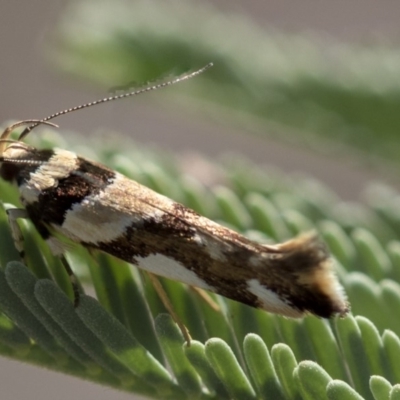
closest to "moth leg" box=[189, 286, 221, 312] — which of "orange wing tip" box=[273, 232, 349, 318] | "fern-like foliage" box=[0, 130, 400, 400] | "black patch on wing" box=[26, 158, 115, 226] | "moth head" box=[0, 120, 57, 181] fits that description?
"fern-like foliage" box=[0, 130, 400, 400]

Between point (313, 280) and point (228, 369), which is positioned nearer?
point (228, 369)

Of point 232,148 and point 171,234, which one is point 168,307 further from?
point 232,148

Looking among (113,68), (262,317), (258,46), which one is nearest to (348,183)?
(258,46)

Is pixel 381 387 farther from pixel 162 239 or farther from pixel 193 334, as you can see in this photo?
pixel 162 239

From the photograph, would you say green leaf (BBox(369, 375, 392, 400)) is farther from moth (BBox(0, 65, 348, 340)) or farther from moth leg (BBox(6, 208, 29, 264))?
moth leg (BBox(6, 208, 29, 264))

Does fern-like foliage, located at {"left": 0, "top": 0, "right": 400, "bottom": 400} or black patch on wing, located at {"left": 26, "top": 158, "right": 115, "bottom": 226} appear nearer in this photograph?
fern-like foliage, located at {"left": 0, "top": 0, "right": 400, "bottom": 400}

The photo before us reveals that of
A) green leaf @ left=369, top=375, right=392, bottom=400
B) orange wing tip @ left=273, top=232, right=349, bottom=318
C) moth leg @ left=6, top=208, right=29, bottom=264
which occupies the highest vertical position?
moth leg @ left=6, top=208, right=29, bottom=264

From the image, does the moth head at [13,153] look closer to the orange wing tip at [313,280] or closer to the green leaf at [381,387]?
the orange wing tip at [313,280]

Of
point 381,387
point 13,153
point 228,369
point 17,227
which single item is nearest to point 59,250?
point 17,227
